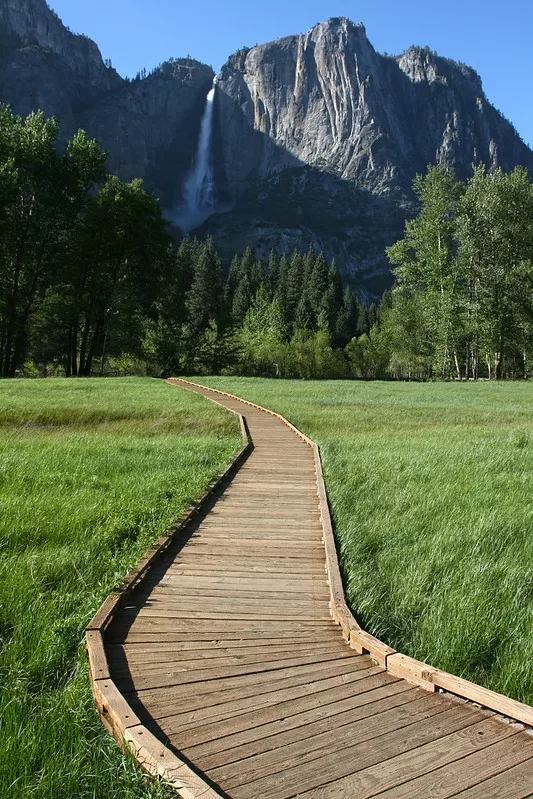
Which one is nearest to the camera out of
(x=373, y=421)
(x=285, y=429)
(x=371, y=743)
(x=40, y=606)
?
(x=371, y=743)

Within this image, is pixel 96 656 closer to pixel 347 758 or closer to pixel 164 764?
pixel 164 764

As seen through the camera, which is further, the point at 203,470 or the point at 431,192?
the point at 431,192

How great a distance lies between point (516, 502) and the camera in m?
8.49

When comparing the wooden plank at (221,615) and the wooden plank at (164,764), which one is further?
the wooden plank at (221,615)

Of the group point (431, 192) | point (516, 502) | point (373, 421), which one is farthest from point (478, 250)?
point (516, 502)

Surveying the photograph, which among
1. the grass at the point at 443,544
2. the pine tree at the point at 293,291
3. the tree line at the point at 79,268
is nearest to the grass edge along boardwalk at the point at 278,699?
the grass at the point at 443,544

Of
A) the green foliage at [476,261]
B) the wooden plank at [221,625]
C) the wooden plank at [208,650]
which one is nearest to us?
the wooden plank at [208,650]

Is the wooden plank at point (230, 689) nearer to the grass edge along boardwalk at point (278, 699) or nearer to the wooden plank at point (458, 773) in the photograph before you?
the grass edge along boardwalk at point (278, 699)

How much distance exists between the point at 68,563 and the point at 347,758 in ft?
12.2

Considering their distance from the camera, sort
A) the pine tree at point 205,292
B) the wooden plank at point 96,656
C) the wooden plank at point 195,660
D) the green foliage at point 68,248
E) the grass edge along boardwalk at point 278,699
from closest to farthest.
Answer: the grass edge along boardwalk at point 278,699 < the wooden plank at point 96,656 < the wooden plank at point 195,660 < the green foliage at point 68,248 < the pine tree at point 205,292

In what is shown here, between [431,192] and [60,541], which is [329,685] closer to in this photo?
[60,541]

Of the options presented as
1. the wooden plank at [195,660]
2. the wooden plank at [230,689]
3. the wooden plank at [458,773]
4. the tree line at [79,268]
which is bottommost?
the wooden plank at [195,660]

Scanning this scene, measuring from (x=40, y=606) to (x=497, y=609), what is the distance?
4009mm

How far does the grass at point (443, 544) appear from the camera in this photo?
4.36m
